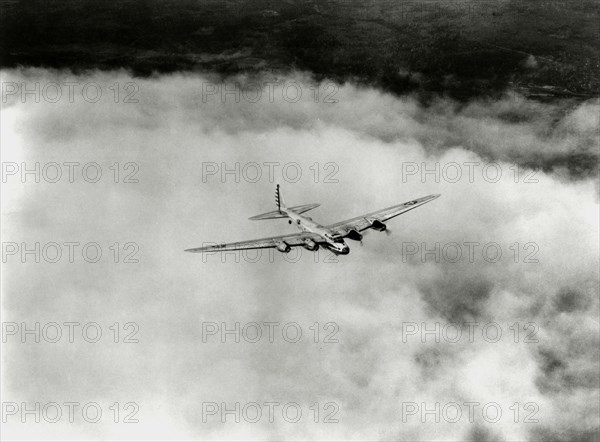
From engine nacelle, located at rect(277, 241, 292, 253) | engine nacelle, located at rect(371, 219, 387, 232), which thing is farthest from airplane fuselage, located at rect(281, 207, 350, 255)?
engine nacelle, located at rect(277, 241, 292, 253)

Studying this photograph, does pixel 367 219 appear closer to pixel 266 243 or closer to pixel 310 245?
pixel 310 245

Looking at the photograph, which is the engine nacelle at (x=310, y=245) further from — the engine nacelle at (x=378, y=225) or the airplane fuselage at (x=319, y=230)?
the engine nacelle at (x=378, y=225)

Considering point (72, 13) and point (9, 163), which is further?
point (72, 13)

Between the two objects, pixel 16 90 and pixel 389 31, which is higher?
pixel 389 31

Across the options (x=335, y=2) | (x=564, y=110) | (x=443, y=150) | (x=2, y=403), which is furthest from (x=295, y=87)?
(x=2, y=403)

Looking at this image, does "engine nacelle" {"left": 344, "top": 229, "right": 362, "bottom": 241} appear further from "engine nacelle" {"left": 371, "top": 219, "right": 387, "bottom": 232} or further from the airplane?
"engine nacelle" {"left": 371, "top": 219, "right": 387, "bottom": 232}

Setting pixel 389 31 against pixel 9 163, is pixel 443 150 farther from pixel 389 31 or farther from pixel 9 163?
pixel 9 163

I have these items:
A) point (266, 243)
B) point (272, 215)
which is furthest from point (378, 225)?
point (272, 215)

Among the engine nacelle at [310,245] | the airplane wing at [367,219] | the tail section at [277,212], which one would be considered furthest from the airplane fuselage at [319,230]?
the airplane wing at [367,219]
